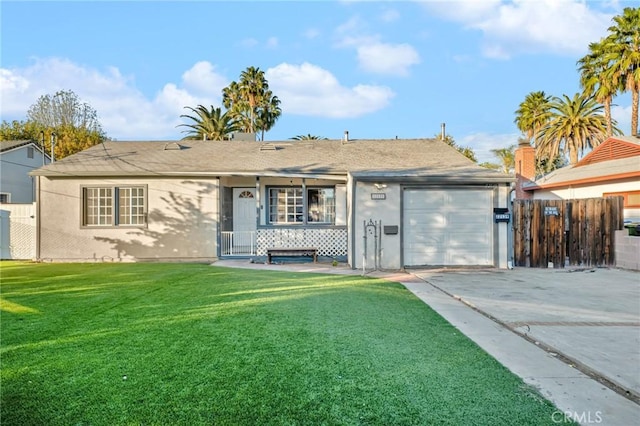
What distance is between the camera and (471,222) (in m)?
11.0

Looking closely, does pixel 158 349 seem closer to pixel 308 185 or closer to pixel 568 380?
pixel 568 380

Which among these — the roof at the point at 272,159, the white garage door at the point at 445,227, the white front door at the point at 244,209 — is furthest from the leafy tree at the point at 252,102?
the white garage door at the point at 445,227

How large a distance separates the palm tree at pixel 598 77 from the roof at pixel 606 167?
23.5 feet

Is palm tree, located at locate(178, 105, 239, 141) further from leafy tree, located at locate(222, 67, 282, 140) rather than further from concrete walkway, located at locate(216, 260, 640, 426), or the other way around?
concrete walkway, located at locate(216, 260, 640, 426)

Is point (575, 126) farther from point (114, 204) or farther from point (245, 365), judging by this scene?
point (245, 365)

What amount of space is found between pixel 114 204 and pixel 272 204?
18.5 ft

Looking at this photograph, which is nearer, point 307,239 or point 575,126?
point 307,239

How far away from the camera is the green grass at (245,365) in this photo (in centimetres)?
269

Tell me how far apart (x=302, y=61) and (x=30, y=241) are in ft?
48.8

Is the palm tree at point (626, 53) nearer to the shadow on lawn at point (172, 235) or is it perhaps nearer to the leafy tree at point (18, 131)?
the shadow on lawn at point (172, 235)

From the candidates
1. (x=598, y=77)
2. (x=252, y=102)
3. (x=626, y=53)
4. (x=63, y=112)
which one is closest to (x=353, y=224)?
(x=626, y=53)

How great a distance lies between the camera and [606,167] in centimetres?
1736

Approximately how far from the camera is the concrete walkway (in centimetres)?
307

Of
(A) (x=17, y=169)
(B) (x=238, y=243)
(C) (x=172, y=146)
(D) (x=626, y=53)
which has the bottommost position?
(B) (x=238, y=243)
